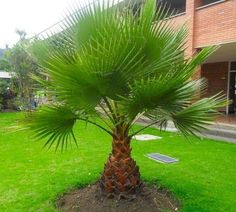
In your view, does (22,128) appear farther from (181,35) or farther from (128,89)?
(181,35)

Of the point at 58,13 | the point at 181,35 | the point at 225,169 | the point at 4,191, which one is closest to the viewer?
the point at 58,13

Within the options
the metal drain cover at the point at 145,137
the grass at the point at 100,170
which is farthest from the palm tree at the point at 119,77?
the metal drain cover at the point at 145,137

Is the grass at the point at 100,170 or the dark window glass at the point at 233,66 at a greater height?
the dark window glass at the point at 233,66

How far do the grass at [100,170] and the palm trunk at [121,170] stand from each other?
86cm

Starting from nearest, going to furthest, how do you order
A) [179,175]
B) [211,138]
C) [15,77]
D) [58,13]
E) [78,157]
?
[58,13], [179,175], [78,157], [211,138], [15,77]

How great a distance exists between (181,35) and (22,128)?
7.44ft

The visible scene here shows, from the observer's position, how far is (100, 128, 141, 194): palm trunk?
408cm

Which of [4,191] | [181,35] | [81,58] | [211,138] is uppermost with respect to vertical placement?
[181,35]

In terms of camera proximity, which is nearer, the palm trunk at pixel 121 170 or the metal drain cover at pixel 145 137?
the palm trunk at pixel 121 170

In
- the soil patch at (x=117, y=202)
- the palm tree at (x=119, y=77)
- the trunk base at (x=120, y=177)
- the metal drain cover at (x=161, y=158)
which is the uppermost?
the palm tree at (x=119, y=77)

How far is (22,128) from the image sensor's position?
3.58m

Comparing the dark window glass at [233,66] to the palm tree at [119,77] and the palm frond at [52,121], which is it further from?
the palm frond at [52,121]

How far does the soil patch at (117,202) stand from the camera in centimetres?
413

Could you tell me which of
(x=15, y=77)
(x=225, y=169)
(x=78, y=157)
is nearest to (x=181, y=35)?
(x=225, y=169)
